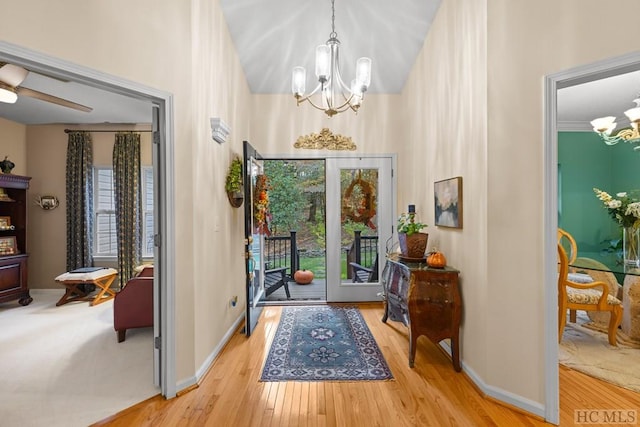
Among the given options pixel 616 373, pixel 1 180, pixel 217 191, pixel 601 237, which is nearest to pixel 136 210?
pixel 1 180

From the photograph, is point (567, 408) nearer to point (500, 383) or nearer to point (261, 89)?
point (500, 383)

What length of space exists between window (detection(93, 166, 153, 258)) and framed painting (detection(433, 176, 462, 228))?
14.7ft

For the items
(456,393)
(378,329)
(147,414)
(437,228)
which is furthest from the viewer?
(378,329)

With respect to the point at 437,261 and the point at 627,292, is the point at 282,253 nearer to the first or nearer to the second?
the point at 437,261

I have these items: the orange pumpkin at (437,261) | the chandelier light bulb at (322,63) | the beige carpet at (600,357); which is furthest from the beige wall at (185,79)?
the beige carpet at (600,357)

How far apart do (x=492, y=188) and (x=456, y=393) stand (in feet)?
5.02

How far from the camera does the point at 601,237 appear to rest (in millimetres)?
4699

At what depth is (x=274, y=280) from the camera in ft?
15.6

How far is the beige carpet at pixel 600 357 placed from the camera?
2.36 metres

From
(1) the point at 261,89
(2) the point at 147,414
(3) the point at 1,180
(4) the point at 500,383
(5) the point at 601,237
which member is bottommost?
(2) the point at 147,414

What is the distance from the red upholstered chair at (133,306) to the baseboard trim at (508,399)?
3144 millimetres

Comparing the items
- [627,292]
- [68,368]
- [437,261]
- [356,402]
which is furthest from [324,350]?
[627,292]

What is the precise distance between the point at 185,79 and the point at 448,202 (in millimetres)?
2442

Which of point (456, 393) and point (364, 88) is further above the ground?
point (364, 88)
